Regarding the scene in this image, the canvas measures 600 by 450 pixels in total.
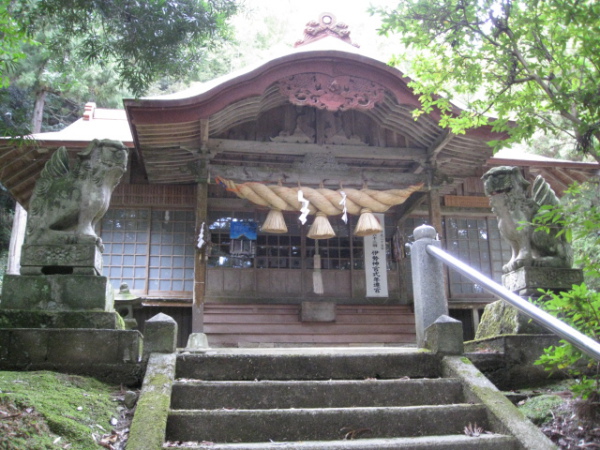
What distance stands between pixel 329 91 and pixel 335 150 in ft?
3.84

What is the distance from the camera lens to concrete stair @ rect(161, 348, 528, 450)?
3.54 meters

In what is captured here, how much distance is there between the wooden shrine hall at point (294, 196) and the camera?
29.8ft

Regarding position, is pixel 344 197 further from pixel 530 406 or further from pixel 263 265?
pixel 530 406

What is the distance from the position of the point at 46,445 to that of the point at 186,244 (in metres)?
7.99

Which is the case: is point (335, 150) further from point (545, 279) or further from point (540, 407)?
point (540, 407)

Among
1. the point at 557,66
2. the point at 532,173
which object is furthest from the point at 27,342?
the point at 532,173

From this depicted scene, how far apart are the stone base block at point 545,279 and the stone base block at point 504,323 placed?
0.84ft

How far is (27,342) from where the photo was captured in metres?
4.66

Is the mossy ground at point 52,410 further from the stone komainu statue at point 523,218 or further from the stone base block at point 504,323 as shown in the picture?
the stone komainu statue at point 523,218

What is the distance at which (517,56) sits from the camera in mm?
4309

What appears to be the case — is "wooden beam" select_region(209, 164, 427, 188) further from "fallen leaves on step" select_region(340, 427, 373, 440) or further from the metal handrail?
"fallen leaves on step" select_region(340, 427, 373, 440)

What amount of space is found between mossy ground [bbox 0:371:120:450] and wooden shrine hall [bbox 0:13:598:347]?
481 cm

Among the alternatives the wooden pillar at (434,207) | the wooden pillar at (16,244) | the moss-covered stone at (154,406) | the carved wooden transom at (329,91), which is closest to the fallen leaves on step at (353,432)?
the moss-covered stone at (154,406)

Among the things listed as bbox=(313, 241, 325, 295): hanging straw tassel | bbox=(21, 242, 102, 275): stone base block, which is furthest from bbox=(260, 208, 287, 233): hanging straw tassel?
bbox=(21, 242, 102, 275): stone base block
